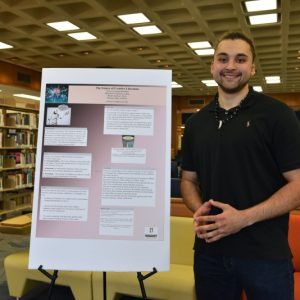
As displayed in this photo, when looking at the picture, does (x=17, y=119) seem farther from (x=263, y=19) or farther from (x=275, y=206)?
(x=275, y=206)

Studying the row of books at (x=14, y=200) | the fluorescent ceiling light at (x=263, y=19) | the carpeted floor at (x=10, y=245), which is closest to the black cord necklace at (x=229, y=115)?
the carpeted floor at (x=10, y=245)

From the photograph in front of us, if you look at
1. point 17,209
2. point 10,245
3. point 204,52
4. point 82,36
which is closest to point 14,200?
point 17,209

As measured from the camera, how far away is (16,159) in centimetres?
797

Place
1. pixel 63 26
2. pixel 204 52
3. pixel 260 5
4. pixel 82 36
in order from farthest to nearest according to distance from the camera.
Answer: pixel 204 52
pixel 82 36
pixel 63 26
pixel 260 5

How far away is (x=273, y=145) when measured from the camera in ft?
4.88

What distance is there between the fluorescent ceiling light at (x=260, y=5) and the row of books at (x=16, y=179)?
571 cm

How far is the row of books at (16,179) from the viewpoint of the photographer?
25.4ft

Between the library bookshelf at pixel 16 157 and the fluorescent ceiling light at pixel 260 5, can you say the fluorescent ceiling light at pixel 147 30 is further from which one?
the library bookshelf at pixel 16 157

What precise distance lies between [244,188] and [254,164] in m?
0.11

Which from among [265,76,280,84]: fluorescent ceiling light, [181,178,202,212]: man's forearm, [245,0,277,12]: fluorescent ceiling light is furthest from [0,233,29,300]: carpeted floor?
[265,76,280,84]: fluorescent ceiling light

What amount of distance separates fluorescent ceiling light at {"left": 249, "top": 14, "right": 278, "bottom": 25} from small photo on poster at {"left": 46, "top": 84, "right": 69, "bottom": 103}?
514cm

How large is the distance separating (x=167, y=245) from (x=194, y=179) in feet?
1.13

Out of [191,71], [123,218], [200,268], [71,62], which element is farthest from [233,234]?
[191,71]

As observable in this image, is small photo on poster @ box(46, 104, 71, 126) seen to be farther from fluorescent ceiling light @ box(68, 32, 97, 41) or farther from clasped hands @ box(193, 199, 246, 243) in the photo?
fluorescent ceiling light @ box(68, 32, 97, 41)
